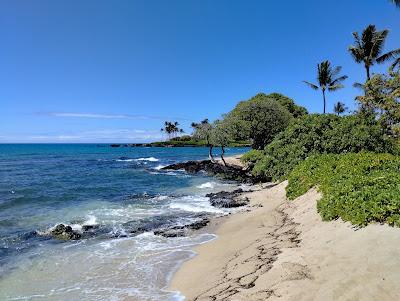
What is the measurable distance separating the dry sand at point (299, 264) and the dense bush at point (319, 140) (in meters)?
11.0

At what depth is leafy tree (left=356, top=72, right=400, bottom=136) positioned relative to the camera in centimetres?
2228

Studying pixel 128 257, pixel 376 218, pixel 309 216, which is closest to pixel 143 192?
pixel 128 257

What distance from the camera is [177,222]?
1806 cm

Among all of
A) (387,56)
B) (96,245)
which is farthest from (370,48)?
(96,245)

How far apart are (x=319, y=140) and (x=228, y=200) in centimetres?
787

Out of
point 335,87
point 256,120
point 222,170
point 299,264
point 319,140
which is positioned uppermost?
point 335,87

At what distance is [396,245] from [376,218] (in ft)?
5.12

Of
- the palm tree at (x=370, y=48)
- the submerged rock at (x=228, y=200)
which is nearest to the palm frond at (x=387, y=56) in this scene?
the palm tree at (x=370, y=48)

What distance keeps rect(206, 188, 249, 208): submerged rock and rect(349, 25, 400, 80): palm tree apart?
2153cm

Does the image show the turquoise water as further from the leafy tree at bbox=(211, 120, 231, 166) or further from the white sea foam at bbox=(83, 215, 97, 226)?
the leafy tree at bbox=(211, 120, 231, 166)

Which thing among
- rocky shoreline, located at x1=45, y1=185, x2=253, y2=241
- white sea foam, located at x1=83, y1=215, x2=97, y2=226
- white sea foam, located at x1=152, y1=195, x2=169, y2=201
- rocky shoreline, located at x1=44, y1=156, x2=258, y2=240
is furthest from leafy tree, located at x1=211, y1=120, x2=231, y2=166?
white sea foam, located at x1=83, y1=215, x2=97, y2=226

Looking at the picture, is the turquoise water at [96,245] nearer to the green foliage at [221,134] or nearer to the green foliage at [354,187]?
the green foliage at [354,187]

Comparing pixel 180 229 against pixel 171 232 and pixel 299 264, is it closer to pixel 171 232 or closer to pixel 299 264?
pixel 171 232

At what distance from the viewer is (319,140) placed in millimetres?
24781
